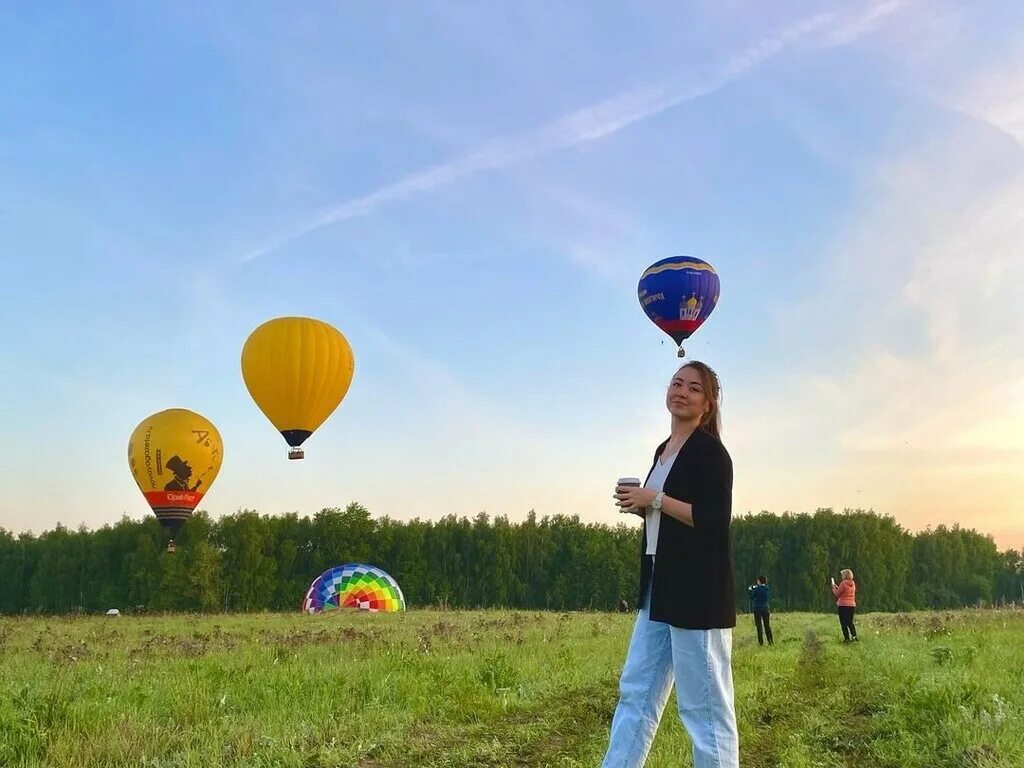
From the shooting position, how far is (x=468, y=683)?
9.45 m

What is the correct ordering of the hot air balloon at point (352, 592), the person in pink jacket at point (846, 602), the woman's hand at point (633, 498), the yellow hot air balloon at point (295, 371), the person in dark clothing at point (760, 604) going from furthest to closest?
the hot air balloon at point (352, 592) < the yellow hot air balloon at point (295, 371) < the person in dark clothing at point (760, 604) < the person in pink jacket at point (846, 602) < the woman's hand at point (633, 498)

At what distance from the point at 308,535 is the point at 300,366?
60.1 m

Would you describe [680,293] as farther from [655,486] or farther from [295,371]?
[655,486]

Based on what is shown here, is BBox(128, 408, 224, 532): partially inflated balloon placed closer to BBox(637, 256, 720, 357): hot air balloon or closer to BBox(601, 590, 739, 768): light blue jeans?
BBox(637, 256, 720, 357): hot air balloon

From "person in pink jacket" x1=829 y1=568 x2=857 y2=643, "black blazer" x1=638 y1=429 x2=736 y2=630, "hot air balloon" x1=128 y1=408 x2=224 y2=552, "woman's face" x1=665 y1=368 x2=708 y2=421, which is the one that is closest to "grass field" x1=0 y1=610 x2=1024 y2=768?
"black blazer" x1=638 y1=429 x2=736 y2=630

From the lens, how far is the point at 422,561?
268 ft

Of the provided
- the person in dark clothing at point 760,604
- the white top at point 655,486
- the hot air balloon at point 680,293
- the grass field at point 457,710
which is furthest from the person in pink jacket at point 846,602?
the white top at point 655,486

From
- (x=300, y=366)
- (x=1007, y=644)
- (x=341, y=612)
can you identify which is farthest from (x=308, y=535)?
(x=1007, y=644)

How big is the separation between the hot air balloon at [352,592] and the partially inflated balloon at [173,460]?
9211 millimetres

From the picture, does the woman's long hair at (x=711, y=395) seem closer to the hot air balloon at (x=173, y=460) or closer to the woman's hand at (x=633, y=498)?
the woman's hand at (x=633, y=498)

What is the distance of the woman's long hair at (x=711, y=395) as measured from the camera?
16.0ft

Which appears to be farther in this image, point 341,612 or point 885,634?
point 341,612

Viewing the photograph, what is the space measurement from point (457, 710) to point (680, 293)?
707 inches

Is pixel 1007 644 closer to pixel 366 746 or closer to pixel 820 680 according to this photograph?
pixel 820 680
